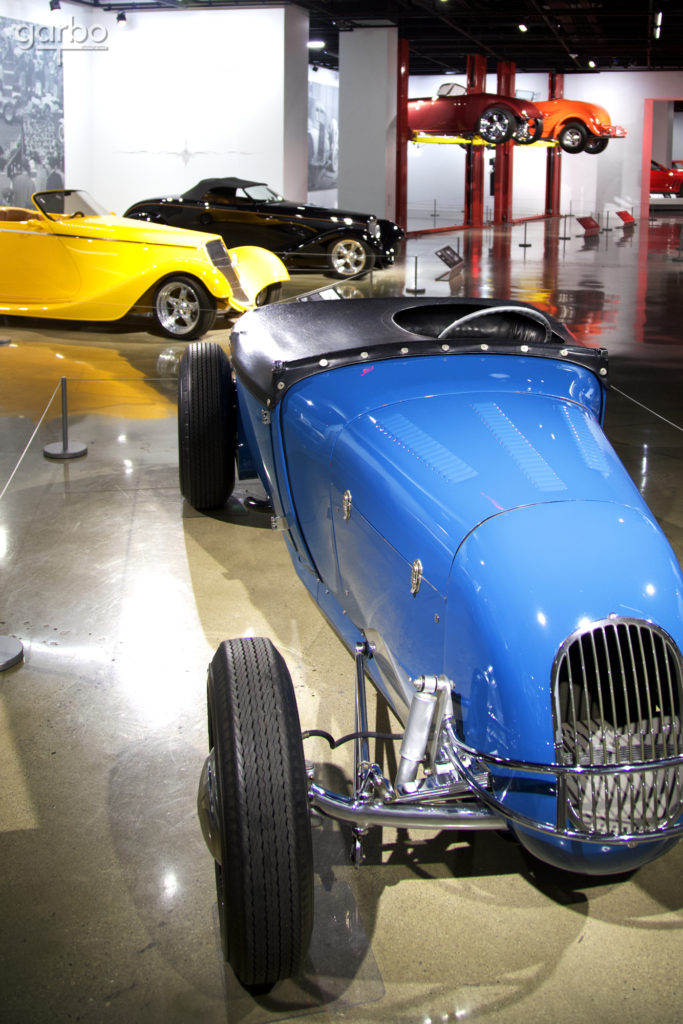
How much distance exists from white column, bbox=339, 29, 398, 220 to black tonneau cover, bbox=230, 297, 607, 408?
1852 centimetres

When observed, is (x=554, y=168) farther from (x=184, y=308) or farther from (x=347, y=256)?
(x=184, y=308)

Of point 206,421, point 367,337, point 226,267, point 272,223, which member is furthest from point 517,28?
point 367,337

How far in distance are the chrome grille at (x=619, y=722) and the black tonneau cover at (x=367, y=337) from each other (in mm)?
1386

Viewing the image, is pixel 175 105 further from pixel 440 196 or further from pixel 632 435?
pixel 440 196

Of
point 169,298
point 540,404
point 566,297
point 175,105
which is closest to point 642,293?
point 566,297

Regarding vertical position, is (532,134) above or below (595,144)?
below

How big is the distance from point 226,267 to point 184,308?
1.94 ft

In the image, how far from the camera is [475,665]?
7.00 feet

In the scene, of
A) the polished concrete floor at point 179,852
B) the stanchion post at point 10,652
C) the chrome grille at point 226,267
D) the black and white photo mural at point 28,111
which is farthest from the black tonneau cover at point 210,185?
the stanchion post at point 10,652

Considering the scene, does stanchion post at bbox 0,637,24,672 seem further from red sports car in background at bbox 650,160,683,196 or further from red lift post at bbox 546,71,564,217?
red sports car in background at bbox 650,160,683,196

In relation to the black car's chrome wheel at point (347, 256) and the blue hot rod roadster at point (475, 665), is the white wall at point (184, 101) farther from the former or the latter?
the blue hot rod roadster at point (475, 665)

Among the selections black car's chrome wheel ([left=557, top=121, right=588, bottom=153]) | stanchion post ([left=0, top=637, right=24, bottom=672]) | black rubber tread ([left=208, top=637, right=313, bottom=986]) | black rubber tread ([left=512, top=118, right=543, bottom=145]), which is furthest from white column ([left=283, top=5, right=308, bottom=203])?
black rubber tread ([left=208, top=637, right=313, bottom=986])

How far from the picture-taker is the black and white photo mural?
14.4 metres

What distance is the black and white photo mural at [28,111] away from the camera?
47.4 feet
